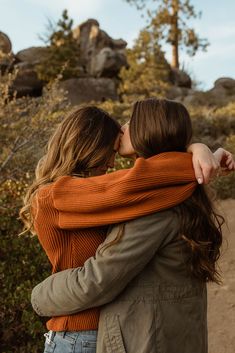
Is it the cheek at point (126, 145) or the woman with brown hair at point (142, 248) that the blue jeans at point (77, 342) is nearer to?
the woman with brown hair at point (142, 248)

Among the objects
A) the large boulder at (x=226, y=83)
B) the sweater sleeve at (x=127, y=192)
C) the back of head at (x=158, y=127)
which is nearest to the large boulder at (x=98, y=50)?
the large boulder at (x=226, y=83)

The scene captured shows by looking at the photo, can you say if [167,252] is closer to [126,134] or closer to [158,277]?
[158,277]

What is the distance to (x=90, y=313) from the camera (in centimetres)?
182

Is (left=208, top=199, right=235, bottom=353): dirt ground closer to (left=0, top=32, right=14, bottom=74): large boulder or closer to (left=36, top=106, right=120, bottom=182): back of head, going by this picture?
(left=36, top=106, right=120, bottom=182): back of head

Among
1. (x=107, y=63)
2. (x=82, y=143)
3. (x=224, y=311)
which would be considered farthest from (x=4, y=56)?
(x=107, y=63)

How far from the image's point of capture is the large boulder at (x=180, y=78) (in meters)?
24.2

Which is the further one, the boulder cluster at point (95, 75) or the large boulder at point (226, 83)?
the large boulder at point (226, 83)

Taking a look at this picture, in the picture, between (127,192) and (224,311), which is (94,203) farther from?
(224,311)

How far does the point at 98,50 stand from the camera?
87.4 feet

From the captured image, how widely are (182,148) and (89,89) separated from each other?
2112 cm

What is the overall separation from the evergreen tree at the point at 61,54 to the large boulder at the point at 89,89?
81 centimetres

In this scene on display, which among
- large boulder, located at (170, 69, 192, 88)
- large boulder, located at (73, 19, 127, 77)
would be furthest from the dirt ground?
large boulder, located at (73, 19, 127, 77)


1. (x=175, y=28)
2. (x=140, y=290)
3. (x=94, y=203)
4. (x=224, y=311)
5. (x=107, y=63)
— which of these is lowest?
(x=107, y=63)

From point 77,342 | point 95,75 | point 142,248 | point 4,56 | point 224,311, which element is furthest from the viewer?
point 95,75
